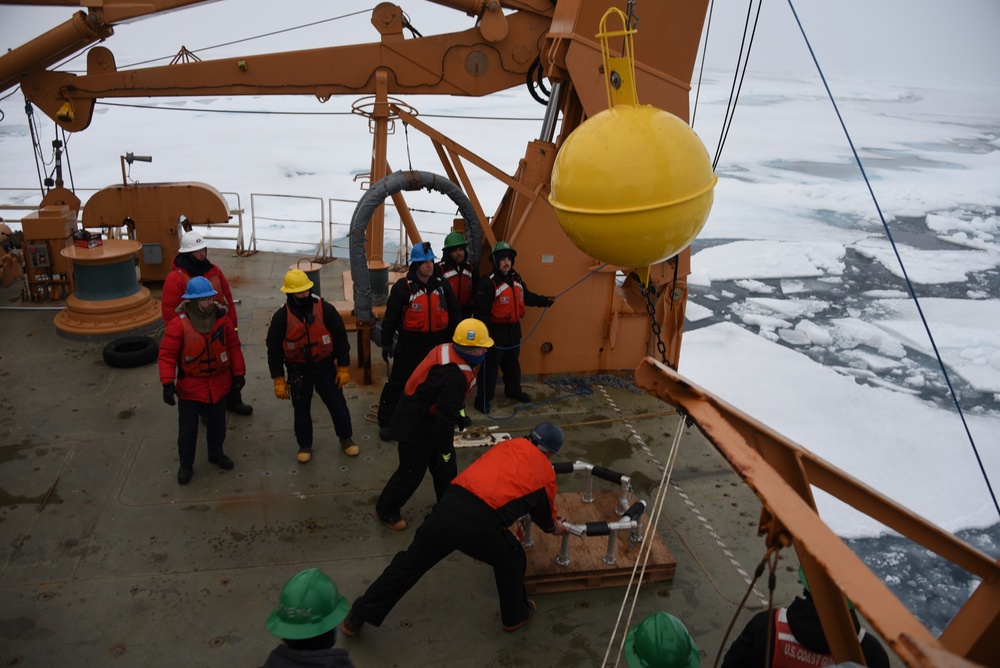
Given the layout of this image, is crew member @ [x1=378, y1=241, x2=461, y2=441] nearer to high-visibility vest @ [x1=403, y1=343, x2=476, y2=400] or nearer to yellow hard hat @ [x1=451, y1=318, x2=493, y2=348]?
high-visibility vest @ [x1=403, y1=343, x2=476, y2=400]

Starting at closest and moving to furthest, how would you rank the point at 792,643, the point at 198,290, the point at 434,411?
1. the point at 792,643
2. the point at 434,411
3. the point at 198,290

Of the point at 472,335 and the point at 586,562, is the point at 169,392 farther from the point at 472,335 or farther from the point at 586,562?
the point at 586,562

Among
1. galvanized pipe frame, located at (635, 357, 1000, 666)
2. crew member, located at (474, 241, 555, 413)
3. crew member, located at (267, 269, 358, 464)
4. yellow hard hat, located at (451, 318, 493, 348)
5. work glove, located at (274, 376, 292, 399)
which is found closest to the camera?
galvanized pipe frame, located at (635, 357, 1000, 666)

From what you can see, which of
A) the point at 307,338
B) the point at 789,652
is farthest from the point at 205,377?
the point at 789,652

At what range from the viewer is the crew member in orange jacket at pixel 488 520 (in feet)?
10.7

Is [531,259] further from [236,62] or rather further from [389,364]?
[236,62]

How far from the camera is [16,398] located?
5.85 metres

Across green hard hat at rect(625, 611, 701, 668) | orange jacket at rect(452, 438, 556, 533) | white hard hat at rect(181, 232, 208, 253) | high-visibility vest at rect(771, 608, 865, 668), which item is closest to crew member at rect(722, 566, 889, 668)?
high-visibility vest at rect(771, 608, 865, 668)

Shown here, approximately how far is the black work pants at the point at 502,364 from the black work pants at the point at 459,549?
99.1 inches

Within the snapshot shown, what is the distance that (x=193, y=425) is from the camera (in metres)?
4.76

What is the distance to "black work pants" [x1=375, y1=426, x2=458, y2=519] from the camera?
162 inches

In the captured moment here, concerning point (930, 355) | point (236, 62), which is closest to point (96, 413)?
point (236, 62)

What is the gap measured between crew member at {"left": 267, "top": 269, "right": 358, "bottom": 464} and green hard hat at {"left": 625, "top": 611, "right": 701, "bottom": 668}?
Answer: 3011 mm

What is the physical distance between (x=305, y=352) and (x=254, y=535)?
1196 millimetres
